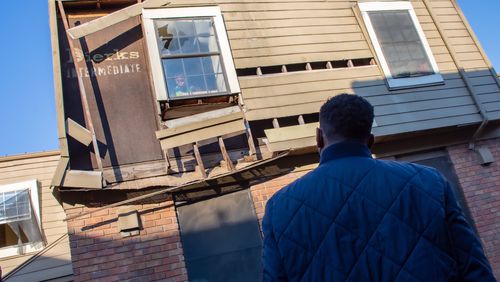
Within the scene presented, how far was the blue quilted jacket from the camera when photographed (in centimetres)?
130

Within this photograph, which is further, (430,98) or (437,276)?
(430,98)

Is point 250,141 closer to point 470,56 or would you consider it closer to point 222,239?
point 222,239

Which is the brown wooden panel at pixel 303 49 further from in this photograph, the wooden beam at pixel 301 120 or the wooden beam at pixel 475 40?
the wooden beam at pixel 475 40

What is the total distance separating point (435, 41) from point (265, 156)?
3769 mm

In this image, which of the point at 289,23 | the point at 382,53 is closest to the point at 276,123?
the point at 289,23

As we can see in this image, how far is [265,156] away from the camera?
18.3ft

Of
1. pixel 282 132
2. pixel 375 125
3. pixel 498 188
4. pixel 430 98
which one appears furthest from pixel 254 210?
pixel 498 188

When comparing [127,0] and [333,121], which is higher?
[127,0]

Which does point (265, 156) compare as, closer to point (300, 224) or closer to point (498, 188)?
point (498, 188)

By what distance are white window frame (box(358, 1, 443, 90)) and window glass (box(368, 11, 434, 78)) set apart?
5cm

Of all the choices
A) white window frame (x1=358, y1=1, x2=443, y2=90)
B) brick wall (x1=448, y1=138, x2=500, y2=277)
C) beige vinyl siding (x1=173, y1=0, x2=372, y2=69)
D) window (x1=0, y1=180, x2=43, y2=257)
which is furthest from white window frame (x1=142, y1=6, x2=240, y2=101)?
window (x1=0, y1=180, x2=43, y2=257)

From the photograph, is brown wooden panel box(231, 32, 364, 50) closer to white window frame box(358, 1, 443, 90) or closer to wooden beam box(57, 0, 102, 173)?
white window frame box(358, 1, 443, 90)

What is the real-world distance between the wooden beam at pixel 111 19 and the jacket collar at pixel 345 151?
4.75 meters

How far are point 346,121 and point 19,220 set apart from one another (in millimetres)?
8246
